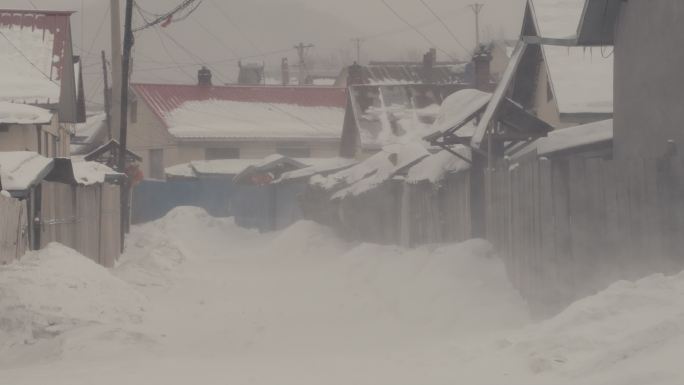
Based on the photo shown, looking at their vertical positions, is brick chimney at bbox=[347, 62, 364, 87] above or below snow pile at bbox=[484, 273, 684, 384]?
above

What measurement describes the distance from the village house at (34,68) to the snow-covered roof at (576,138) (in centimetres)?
1187

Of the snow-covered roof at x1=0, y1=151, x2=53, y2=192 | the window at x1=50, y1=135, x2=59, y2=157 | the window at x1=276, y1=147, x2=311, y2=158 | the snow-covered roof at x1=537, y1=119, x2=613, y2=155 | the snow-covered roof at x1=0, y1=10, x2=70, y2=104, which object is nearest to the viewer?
the snow-covered roof at x1=0, y1=151, x2=53, y2=192

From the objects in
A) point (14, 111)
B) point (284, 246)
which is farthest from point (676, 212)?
point (284, 246)

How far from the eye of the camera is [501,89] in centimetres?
1677

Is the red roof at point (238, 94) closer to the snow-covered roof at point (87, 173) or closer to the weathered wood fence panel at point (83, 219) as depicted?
the weathered wood fence panel at point (83, 219)

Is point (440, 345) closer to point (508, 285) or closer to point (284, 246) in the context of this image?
point (508, 285)

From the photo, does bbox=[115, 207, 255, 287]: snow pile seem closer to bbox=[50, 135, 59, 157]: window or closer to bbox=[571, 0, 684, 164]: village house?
bbox=[50, 135, 59, 157]: window

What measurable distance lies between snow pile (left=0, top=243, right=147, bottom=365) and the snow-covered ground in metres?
0.02

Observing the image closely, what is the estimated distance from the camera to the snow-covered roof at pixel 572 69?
18953mm

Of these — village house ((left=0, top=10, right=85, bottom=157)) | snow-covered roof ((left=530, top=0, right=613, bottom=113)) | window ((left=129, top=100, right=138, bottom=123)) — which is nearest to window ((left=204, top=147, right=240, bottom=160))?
window ((left=129, top=100, right=138, bottom=123))

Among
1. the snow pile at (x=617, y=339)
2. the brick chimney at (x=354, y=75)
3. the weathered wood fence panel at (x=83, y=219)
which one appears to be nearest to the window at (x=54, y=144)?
the weathered wood fence panel at (x=83, y=219)

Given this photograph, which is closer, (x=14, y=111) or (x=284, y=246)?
(x=14, y=111)

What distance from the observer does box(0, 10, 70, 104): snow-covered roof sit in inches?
941

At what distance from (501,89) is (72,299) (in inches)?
321
